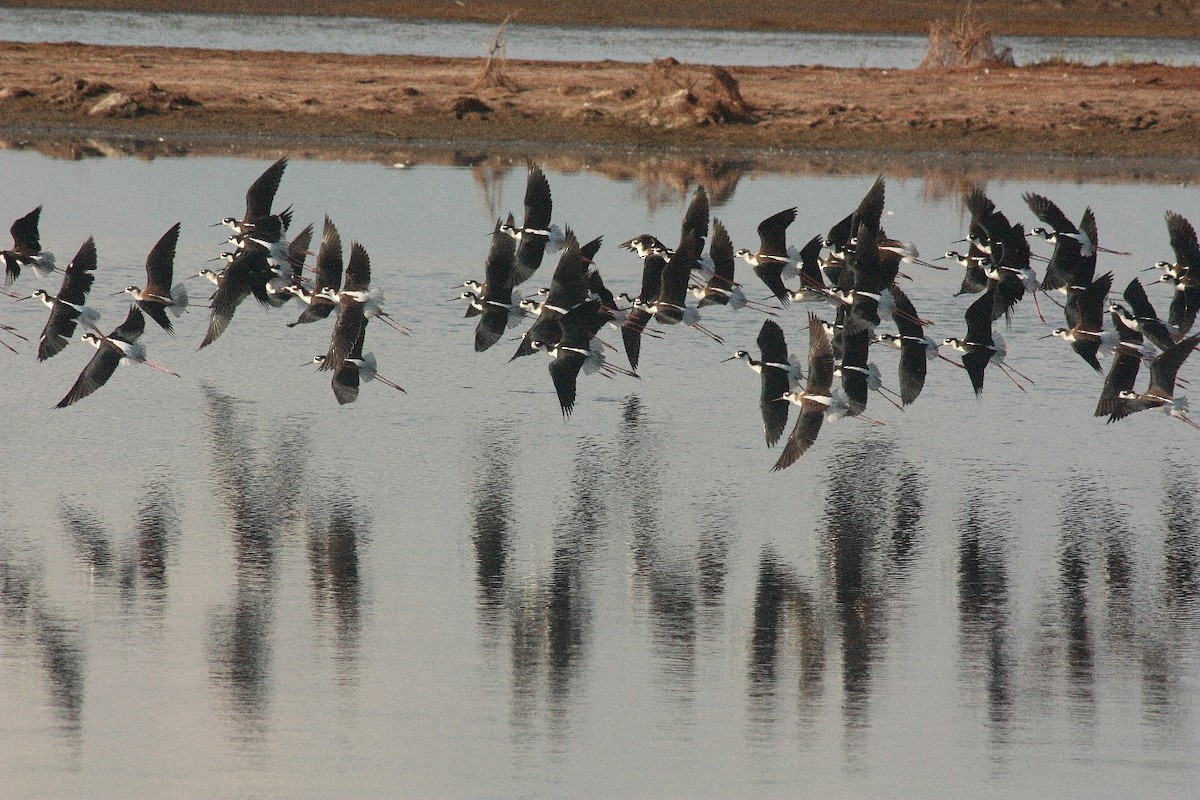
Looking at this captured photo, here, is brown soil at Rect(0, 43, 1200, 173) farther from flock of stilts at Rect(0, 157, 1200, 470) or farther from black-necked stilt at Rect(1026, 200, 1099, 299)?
black-necked stilt at Rect(1026, 200, 1099, 299)

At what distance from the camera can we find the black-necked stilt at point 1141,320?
11961 mm

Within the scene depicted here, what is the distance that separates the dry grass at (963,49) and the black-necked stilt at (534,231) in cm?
1757

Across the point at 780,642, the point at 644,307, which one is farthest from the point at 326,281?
the point at 780,642

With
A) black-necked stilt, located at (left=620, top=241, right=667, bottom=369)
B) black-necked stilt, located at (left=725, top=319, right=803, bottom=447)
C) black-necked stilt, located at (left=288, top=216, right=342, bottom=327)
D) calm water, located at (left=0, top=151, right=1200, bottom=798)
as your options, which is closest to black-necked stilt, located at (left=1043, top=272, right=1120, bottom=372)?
calm water, located at (left=0, top=151, right=1200, bottom=798)

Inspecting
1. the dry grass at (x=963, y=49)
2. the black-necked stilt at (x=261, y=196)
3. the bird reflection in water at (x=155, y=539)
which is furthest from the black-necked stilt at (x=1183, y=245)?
the dry grass at (x=963, y=49)

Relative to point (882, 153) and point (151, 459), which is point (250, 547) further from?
point (882, 153)

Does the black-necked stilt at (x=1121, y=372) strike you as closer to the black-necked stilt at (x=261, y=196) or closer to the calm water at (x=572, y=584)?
the calm water at (x=572, y=584)

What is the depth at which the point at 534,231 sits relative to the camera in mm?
13000

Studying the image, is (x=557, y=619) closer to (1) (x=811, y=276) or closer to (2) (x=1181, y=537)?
(2) (x=1181, y=537)

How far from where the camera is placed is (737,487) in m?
9.98

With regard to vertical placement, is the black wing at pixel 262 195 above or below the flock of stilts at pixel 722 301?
above

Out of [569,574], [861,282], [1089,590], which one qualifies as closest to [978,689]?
[1089,590]

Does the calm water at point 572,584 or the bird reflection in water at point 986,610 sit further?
the bird reflection in water at point 986,610

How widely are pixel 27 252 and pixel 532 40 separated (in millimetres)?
27295
